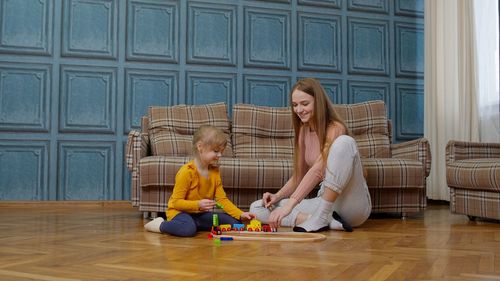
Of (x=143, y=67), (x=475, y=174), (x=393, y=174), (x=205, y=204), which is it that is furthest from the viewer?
(x=143, y=67)

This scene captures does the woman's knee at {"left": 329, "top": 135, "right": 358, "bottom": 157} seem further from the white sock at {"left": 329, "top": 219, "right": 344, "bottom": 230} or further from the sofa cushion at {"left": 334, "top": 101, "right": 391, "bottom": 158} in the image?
the sofa cushion at {"left": 334, "top": 101, "right": 391, "bottom": 158}

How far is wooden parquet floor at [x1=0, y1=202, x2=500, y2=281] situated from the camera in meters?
1.50

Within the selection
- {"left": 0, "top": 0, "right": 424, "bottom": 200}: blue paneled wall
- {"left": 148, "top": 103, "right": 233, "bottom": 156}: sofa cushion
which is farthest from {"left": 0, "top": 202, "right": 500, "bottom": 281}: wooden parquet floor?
{"left": 0, "top": 0, "right": 424, "bottom": 200}: blue paneled wall

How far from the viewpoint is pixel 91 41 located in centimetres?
449

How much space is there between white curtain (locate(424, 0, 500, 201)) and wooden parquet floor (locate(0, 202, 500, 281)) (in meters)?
1.69

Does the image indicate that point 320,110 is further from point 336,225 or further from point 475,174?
point 475,174

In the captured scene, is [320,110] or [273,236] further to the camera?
[320,110]

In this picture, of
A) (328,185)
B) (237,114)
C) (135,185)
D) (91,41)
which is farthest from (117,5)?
(328,185)

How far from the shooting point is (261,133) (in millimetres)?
3982

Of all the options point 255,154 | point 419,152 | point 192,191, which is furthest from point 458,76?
point 192,191

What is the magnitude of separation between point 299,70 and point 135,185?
1.97 m

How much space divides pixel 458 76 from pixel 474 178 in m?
1.71

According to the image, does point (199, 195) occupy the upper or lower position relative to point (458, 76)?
lower

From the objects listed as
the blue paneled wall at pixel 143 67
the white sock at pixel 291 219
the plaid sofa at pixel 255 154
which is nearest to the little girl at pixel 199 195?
the white sock at pixel 291 219
